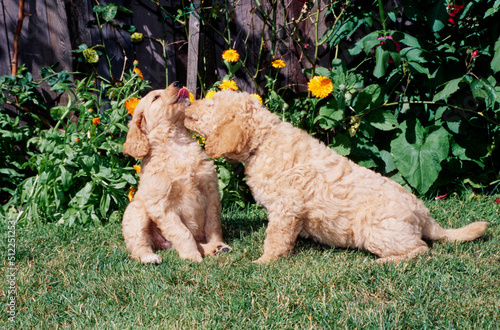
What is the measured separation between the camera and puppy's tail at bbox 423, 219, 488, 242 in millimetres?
3264

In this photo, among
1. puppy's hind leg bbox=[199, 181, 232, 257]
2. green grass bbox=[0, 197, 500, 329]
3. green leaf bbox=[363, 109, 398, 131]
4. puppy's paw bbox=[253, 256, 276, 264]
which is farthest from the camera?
green leaf bbox=[363, 109, 398, 131]

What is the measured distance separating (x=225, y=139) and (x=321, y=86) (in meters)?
1.60

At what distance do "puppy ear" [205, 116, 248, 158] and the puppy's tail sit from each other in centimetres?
159

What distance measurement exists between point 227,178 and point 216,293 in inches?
70.7

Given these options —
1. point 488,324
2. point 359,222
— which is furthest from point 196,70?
point 488,324

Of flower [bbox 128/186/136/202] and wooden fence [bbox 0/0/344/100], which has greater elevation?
wooden fence [bbox 0/0/344/100]

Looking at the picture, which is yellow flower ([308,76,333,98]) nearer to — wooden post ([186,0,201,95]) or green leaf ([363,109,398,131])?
green leaf ([363,109,398,131])

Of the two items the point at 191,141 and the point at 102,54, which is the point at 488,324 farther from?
the point at 102,54

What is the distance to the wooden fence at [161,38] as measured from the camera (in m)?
4.73

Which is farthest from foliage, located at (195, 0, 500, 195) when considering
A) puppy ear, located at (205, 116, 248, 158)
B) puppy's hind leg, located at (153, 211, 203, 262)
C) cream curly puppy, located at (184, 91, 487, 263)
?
puppy's hind leg, located at (153, 211, 203, 262)

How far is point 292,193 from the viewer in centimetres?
312

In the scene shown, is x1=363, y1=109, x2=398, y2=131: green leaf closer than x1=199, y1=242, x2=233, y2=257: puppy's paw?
No

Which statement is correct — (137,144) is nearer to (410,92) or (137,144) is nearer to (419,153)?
(419,153)

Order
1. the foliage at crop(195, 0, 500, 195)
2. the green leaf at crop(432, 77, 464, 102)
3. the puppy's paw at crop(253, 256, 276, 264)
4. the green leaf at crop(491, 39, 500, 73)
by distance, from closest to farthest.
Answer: the puppy's paw at crop(253, 256, 276, 264), the green leaf at crop(491, 39, 500, 73), the green leaf at crop(432, 77, 464, 102), the foliage at crop(195, 0, 500, 195)
